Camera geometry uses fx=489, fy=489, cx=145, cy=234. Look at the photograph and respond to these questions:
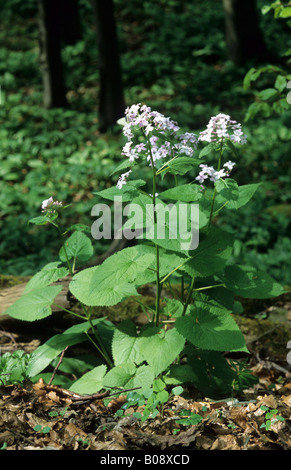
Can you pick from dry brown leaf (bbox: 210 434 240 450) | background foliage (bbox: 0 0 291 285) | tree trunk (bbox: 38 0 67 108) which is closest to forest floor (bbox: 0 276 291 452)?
dry brown leaf (bbox: 210 434 240 450)

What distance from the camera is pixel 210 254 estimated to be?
83.1 inches

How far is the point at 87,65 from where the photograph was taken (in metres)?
10.4

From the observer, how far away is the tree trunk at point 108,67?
7250 mm

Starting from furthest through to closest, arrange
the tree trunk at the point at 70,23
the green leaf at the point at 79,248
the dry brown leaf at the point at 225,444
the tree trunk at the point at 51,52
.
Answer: the tree trunk at the point at 70,23
the tree trunk at the point at 51,52
the green leaf at the point at 79,248
the dry brown leaf at the point at 225,444

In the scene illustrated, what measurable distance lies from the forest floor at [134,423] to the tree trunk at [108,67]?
5941mm

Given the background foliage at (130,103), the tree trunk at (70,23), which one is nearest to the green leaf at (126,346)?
the background foliage at (130,103)

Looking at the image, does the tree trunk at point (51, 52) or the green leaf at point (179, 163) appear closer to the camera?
the green leaf at point (179, 163)

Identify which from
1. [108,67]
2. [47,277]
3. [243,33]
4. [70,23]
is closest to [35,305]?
[47,277]

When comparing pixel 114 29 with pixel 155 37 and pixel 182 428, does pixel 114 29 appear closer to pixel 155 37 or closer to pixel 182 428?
pixel 155 37

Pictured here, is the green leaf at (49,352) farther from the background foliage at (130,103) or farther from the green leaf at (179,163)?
the background foliage at (130,103)

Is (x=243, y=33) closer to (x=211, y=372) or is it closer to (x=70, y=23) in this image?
(x=70, y=23)

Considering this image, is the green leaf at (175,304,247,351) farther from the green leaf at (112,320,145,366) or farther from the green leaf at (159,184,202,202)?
the green leaf at (159,184,202,202)

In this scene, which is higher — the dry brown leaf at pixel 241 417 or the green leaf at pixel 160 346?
the green leaf at pixel 160 346
